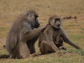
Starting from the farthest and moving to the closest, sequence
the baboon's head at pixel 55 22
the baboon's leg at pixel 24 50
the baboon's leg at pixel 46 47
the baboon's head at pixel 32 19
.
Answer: the baboon's head at pixel 55 22
the baboon's head at pixel 32 19
the baboon's leg at pixel 46 47
the baboon's leg at pixel 24 50

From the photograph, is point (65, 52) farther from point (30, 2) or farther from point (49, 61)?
point (30, 2)

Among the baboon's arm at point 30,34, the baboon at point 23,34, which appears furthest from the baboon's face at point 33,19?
the baboon's arm at point 30,34

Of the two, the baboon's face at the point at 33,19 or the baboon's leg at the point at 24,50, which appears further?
the baboon's face at the point at 33,19

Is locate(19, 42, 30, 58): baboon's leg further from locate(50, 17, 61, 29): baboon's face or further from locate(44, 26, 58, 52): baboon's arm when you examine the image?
locate(50, 17, 61, 29): baboon's face

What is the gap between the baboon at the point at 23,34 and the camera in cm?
638

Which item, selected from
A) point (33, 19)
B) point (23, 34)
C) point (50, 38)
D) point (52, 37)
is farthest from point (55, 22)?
point (23, 34)

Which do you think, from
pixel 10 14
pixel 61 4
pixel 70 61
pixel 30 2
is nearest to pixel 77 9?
pixel 61 4

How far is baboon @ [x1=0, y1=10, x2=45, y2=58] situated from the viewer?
20.9ft

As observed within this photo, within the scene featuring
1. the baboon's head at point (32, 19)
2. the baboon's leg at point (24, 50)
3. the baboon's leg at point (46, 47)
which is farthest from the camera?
the baboon's head at point (32, 19)

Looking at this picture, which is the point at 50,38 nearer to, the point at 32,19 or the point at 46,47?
the point at 46,47

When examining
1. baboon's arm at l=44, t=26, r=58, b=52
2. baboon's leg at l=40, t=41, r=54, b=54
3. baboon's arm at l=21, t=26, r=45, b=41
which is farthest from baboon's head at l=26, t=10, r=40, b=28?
baboon's leg at l=40, t=41, r=54, b=54

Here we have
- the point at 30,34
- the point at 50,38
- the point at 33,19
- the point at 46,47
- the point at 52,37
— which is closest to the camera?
the point at 30,34

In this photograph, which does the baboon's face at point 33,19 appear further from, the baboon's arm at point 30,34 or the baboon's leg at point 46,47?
the baboon's leg at point 46,47

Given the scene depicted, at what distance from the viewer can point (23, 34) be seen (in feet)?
20.9
